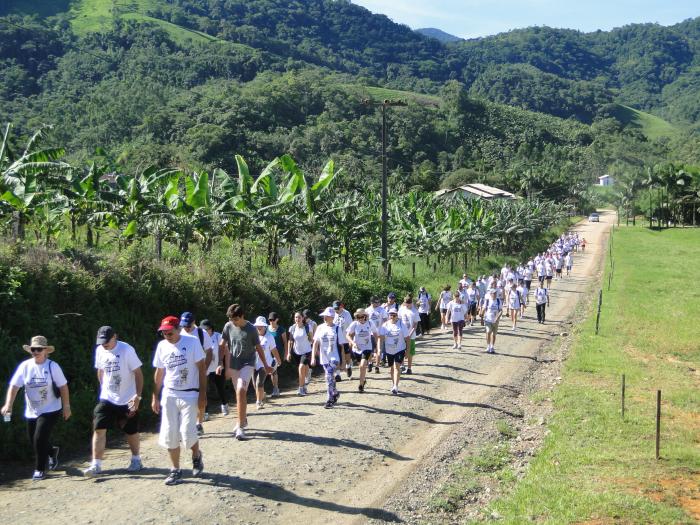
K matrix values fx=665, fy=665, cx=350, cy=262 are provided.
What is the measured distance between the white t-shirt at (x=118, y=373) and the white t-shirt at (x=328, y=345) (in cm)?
435

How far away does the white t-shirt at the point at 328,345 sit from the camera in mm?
11430

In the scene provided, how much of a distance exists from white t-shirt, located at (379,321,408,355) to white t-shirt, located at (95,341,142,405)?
5871mm

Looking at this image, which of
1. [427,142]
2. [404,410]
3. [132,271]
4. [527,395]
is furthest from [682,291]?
[427,142]

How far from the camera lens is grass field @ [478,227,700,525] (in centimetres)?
780

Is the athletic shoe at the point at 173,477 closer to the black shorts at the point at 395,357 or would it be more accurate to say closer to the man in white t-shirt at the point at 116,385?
the man in white t-shirt at the point at 116,385

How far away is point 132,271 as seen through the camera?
12.6m

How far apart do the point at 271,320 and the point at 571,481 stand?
20.2 ft

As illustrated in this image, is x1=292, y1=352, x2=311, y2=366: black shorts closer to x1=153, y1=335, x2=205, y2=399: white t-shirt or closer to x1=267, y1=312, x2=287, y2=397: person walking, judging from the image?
x1=267, y1=312, x2=287, y2=397: person walking

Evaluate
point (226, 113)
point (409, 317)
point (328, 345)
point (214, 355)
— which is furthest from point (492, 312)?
point (226, 113)

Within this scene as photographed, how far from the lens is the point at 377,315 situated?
47.8 feet

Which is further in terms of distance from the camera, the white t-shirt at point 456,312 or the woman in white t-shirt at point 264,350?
the white t-shirt at point 456,312

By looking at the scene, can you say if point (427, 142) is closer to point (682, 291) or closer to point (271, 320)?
point (682, 291)

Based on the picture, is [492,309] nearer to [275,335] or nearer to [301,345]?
[301,345]

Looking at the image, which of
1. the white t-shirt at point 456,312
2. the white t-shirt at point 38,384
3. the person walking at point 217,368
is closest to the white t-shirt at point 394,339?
the person walking at point 217,368
